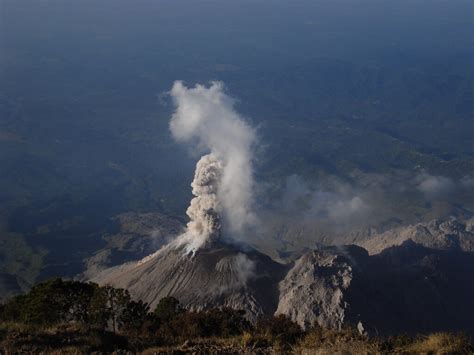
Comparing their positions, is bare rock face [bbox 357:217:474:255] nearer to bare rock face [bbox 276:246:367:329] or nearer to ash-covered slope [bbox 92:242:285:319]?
bare rock face [bbox 276:246:367:329]

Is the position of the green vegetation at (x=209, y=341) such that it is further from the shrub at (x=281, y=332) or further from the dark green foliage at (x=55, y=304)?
the dark green foliage at (x=55, y=304)

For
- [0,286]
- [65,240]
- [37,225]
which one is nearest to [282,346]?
[0,286]

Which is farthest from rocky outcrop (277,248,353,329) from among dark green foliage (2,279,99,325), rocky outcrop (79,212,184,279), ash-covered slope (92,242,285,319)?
rocky outcrop (79,212,184,279)

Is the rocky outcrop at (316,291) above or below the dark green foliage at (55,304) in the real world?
above

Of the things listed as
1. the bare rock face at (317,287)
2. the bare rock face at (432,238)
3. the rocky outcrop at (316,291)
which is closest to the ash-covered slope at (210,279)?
the bare rock face at (317,287)

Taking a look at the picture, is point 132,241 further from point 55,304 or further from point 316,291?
point 55,304

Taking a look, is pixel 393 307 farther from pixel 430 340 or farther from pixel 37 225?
pixel 37 225

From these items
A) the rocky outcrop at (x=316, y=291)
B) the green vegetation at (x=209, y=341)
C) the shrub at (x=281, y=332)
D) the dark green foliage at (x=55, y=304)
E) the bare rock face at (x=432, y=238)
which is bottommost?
the green vegetation at (x=209, y=341)

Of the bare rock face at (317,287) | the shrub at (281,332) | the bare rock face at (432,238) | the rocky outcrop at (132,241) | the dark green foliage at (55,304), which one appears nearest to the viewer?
the shrub at (281,332)
